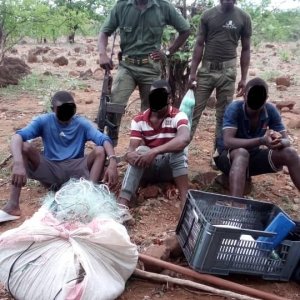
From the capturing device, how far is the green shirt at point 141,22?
4402 millimetres

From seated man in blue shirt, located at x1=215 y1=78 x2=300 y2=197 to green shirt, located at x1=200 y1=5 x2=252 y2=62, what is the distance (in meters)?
0.96

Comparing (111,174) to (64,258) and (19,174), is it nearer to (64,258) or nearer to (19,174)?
(19,174)

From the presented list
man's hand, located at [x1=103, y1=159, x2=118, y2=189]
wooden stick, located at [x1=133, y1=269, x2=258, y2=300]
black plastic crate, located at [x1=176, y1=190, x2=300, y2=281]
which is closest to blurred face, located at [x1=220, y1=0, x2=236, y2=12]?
man's hand, located at [x1=103, y1=159, x2=118, y2=189]

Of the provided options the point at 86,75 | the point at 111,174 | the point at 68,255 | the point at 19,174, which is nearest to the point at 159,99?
the point at 111,174

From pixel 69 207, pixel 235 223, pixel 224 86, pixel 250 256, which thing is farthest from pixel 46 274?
pixel 224 86

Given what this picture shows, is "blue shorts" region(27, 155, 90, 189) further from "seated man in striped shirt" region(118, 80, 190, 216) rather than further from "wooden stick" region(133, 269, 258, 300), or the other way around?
"wooden stick" region(133, 269, 258, 300)

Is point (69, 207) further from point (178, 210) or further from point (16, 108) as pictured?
point (16, 108)

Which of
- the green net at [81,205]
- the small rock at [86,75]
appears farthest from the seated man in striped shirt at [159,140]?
Result: the small rock at [86,75]

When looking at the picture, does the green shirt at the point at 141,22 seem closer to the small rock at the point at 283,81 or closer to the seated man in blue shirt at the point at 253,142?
the seated man in blue shirt at the point at 253,142

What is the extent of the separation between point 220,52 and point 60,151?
1.77 m

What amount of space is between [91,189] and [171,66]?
301 cm

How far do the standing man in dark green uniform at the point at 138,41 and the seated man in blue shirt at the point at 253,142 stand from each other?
993 millimetres

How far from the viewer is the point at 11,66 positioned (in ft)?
33.6

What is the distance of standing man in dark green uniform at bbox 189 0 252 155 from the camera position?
14.9 ft
